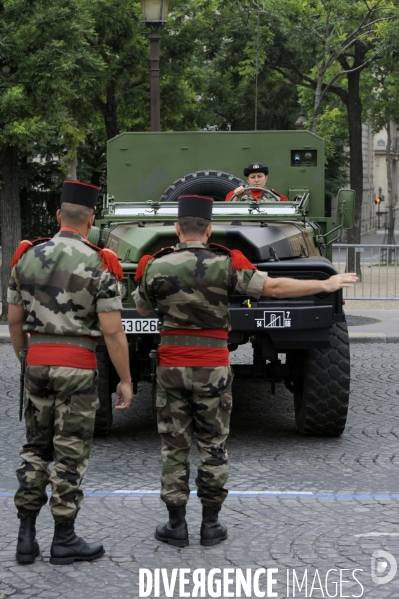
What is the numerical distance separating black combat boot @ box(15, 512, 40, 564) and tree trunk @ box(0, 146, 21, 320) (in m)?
11.2

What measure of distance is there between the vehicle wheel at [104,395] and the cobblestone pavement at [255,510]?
4.4 inches

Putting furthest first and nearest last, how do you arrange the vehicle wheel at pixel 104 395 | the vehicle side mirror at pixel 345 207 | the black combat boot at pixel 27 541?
the vehicle side mirror at pixel 345 207 < the vehicle wheel at pixel 104 395 < the black combat boot at pixel 27 541

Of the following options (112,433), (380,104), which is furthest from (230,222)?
(380,104)

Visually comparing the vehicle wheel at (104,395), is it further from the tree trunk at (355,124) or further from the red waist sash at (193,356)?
the tree trunk at (355,124)

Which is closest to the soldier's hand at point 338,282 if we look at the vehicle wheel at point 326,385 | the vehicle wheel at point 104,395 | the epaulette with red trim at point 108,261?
the epaulette with red trim at point 108,261

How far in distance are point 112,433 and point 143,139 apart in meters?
4.03

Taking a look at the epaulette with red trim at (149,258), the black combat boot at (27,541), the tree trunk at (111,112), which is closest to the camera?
the black combat boot at (27,541)

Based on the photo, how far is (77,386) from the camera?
17.4ft

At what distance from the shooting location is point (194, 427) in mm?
5766

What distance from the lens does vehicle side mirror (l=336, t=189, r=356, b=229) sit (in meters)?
9.56

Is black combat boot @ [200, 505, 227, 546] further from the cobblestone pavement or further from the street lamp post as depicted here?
the street lamp post

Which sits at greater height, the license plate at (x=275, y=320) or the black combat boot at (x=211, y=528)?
the license plate at (x=275, y=320)

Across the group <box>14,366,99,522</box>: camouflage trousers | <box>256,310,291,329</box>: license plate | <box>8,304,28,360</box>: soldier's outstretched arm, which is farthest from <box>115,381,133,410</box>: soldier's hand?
<box>256,310,291,329</box>: license plate

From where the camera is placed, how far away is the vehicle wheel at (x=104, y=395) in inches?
312
